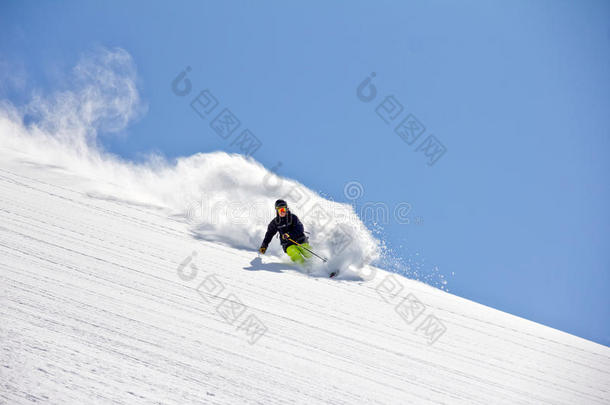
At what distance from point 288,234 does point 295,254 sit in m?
0.47

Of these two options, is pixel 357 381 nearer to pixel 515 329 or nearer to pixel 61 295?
pixel 61 295

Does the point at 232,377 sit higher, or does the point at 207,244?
the point at 232,377

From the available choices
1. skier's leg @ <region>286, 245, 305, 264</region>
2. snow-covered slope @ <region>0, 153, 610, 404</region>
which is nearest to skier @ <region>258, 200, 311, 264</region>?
skier's leg @ <region>286, 245, 305, 264</region>

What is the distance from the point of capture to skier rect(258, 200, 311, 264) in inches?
259

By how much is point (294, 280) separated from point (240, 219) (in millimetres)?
2899

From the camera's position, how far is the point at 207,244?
641 cm

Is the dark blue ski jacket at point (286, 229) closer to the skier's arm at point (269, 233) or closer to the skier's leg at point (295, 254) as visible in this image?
the skier's arm at point (269, 233)

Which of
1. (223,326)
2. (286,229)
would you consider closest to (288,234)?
(286,229)

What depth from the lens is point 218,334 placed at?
3062 millimetres

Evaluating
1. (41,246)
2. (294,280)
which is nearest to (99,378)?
(41,246)

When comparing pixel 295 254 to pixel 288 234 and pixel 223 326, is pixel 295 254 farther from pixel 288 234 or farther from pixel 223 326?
pixel 223 326

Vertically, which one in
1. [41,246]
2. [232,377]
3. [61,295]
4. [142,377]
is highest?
[232,377]

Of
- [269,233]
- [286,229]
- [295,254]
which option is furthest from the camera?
[286,229]

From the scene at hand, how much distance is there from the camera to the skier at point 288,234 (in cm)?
659
